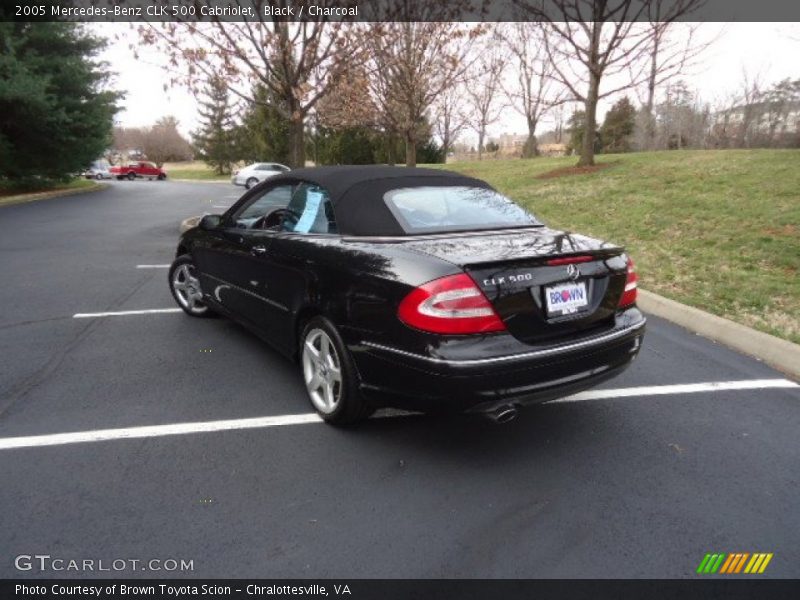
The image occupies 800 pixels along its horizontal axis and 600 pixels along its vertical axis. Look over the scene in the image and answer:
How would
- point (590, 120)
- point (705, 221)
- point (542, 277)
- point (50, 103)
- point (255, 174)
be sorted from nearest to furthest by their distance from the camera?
point (542, 277), point (705, 221), point (590, 120), point (50, 103), point (255, 174)

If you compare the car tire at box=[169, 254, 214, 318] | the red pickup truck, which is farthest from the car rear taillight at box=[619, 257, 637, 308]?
the red pickup truck

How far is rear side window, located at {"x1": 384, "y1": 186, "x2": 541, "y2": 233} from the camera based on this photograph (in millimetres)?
3293

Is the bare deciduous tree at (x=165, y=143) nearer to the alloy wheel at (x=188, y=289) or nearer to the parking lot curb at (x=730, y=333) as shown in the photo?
the alloy wheel at (x=188, y=289)

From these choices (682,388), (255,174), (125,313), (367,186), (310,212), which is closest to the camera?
(367,186)

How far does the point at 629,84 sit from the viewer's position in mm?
15430

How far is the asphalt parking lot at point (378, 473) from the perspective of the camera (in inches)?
87.7

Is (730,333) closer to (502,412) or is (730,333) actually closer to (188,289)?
(502,412)

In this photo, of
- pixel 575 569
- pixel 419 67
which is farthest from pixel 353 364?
pixel 419 67

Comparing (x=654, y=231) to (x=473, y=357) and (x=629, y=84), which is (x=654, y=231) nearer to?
(x=473, y=357)

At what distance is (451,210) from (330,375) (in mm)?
1324

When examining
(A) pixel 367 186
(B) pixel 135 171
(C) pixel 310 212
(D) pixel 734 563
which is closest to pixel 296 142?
(C) pixel 310 212

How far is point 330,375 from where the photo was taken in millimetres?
3221

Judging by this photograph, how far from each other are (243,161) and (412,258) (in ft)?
186

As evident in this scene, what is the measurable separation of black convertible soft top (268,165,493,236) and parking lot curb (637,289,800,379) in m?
2.72
